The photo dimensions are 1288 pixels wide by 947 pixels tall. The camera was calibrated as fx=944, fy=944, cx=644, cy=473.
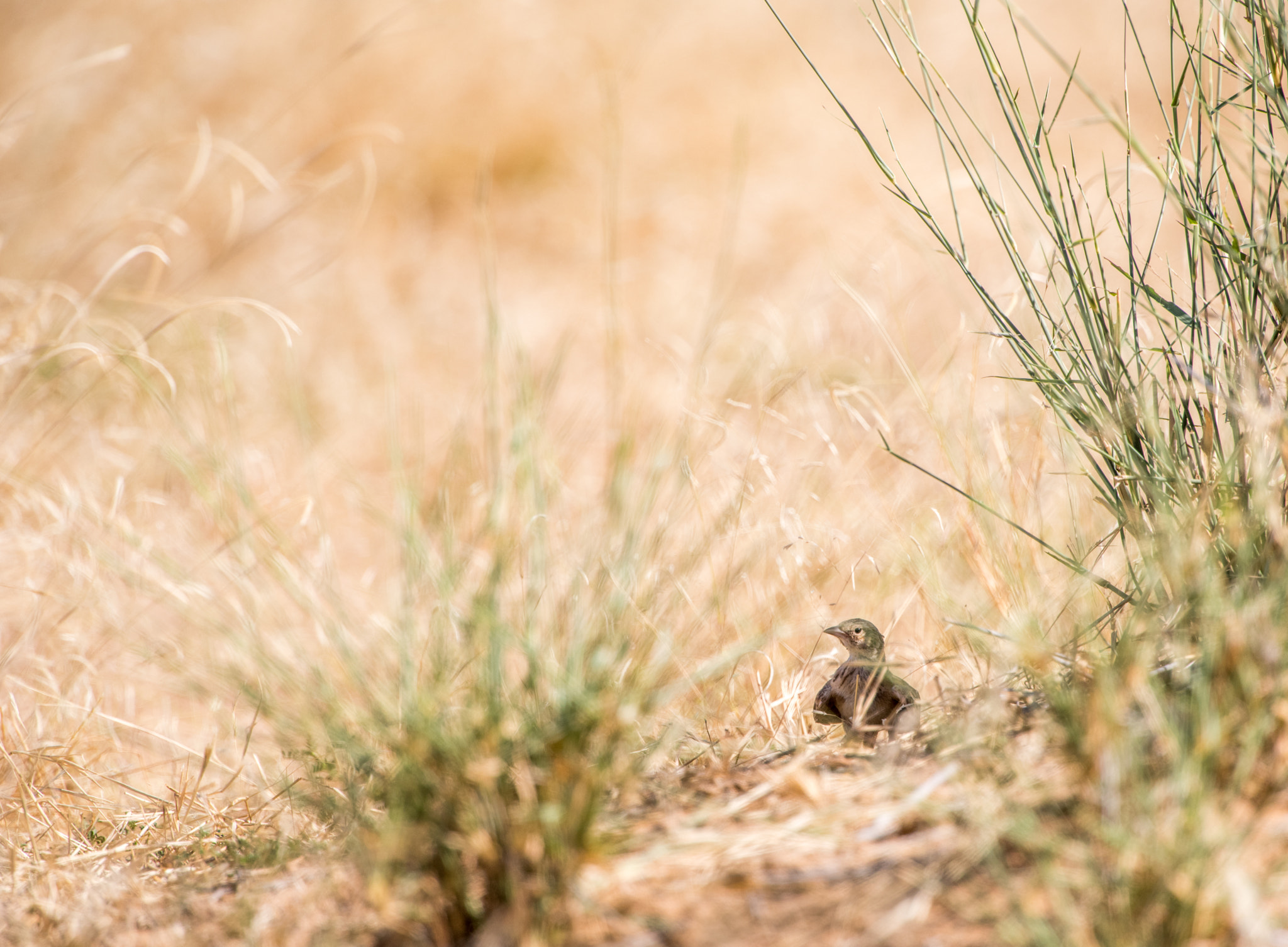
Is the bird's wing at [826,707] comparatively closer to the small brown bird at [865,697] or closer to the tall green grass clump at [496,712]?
the small brown bird at [865,697]

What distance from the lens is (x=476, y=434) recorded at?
4.59 m

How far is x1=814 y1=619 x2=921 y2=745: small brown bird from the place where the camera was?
1.53m

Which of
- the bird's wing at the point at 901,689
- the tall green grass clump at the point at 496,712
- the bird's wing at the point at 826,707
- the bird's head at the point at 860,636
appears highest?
the tall green grass clump at the point at 496,712

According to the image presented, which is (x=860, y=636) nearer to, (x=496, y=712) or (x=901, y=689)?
(x=901, y=689)

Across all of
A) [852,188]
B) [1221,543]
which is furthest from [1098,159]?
[1221,543]

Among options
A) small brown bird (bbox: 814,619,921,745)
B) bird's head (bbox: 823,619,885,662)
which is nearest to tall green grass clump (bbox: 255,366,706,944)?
small brown bird (bbox: 814,619,921,745)

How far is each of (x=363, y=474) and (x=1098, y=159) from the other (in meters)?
4.54

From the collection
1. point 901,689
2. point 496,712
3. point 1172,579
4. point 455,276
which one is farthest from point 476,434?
point 1172,579

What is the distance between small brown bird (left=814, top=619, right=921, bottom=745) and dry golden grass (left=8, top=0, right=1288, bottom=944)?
6 centimetres

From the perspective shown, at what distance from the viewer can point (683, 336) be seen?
495 centimetres

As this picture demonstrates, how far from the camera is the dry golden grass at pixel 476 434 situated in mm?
1222

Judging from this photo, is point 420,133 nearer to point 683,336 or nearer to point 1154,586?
point 683,336

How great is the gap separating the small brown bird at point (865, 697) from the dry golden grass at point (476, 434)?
0.06 metres

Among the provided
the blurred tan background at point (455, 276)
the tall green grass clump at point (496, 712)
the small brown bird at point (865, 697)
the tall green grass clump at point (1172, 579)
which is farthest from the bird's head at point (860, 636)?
the tall green grass clump at point (496, 712)
